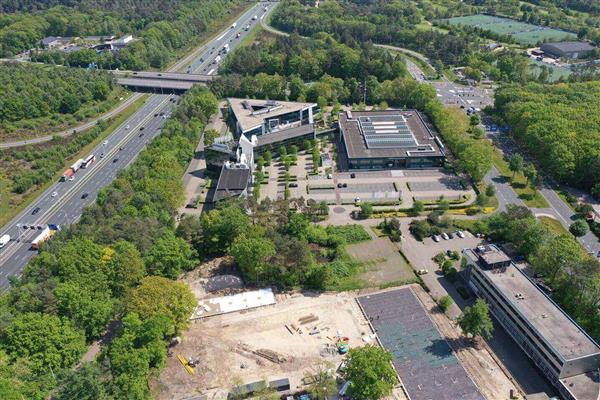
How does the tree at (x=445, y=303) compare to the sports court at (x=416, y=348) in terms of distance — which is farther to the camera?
the tree at (x=445, y=303)

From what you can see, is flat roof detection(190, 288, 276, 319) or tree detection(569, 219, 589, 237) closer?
flat roof detection(190, 288, 276, 319)

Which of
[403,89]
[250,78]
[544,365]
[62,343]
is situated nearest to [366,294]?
[544,365]

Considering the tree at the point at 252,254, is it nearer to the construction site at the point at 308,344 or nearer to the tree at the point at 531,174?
the construction site at the point at 308,344

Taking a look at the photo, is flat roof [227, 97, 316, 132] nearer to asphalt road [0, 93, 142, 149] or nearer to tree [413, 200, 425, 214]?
asphalt road [0, 93, 142, 149]

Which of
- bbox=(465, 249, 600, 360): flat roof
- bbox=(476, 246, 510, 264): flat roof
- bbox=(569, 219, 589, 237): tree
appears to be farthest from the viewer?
bbox=(569, 219, 589, 237): tree

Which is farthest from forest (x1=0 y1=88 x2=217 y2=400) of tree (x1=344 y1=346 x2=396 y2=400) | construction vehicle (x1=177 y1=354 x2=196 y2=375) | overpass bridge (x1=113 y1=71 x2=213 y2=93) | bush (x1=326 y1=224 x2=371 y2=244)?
overpass bridge (x1=113 y1=71 x2=213 y2=93)

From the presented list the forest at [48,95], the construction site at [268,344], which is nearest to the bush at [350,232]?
the construction site at [268,344]

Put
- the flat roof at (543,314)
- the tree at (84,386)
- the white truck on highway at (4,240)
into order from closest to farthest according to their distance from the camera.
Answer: the tree at (84,386)
the flat roof at (543,314)
the white truck on highway at (4,240)
